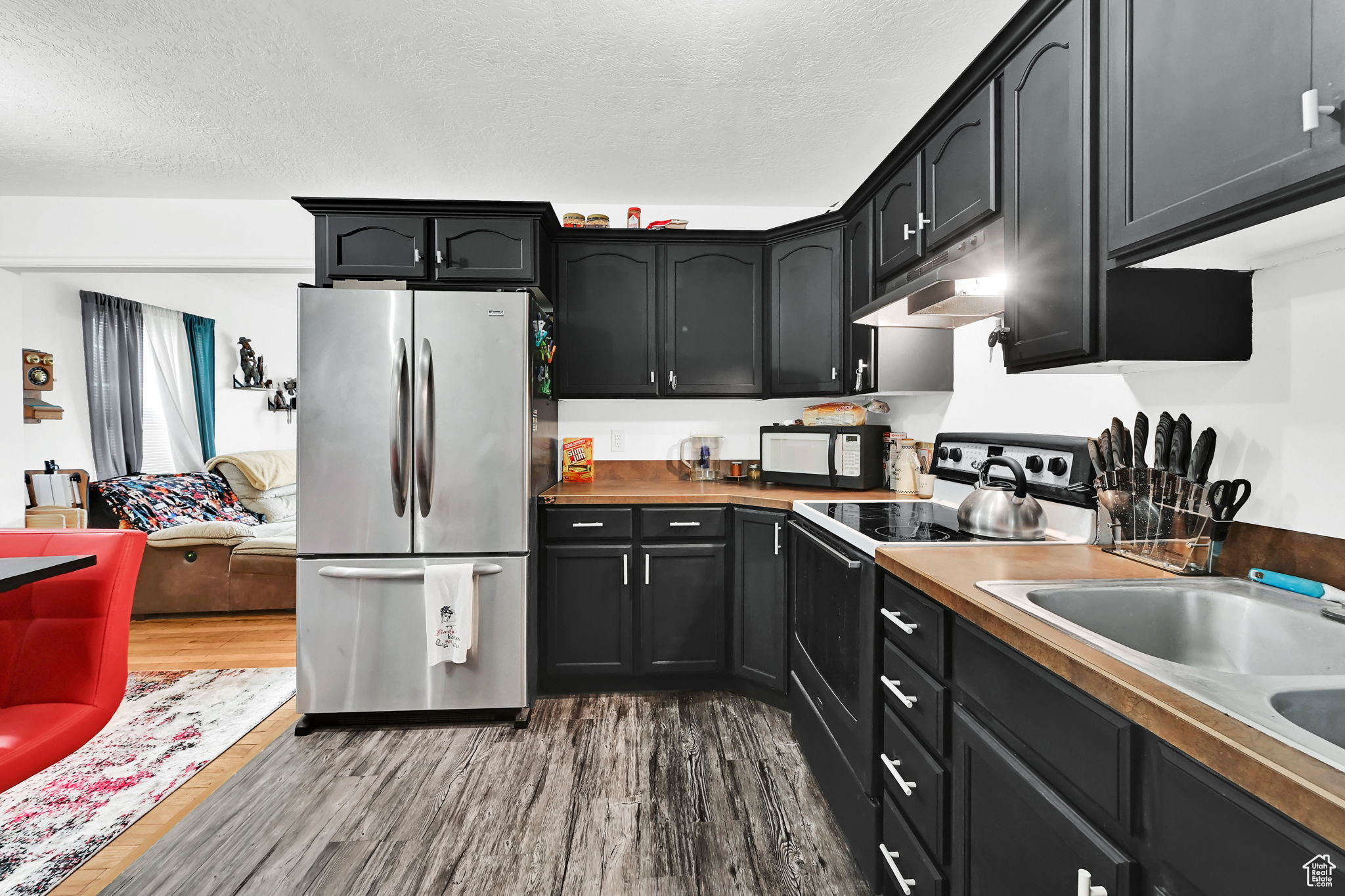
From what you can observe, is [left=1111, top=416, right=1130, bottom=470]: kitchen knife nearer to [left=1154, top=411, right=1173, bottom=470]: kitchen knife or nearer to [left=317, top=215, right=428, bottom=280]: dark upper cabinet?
[left=1154, top=411, right=1173, bottom=470]: kitchen knife

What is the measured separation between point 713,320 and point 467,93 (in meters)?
1.45

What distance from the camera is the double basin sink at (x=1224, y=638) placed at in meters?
0.71

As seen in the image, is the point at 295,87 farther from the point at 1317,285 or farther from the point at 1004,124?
the point at 1317,285

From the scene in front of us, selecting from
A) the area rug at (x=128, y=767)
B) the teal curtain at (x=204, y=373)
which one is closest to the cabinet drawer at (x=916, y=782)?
the area rug at (x=128, y=767)

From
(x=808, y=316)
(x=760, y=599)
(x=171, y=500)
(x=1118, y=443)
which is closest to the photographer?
(x=1118, y=443)

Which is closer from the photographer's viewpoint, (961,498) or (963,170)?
(963,170)

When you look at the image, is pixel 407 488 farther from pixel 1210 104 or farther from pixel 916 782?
pixel 1210 104

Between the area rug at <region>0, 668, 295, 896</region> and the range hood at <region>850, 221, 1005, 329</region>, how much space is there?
2916 millimetres

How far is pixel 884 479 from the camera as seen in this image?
9.22ft

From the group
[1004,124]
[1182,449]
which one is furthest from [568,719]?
[1004,124]

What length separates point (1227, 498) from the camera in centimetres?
121

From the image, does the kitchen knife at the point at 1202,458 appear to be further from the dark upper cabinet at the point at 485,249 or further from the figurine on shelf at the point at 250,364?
the figurine on shelf at the point at 250,364

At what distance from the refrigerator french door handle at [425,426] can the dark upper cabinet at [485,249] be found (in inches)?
20.4

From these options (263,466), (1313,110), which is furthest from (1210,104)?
(263,466)
